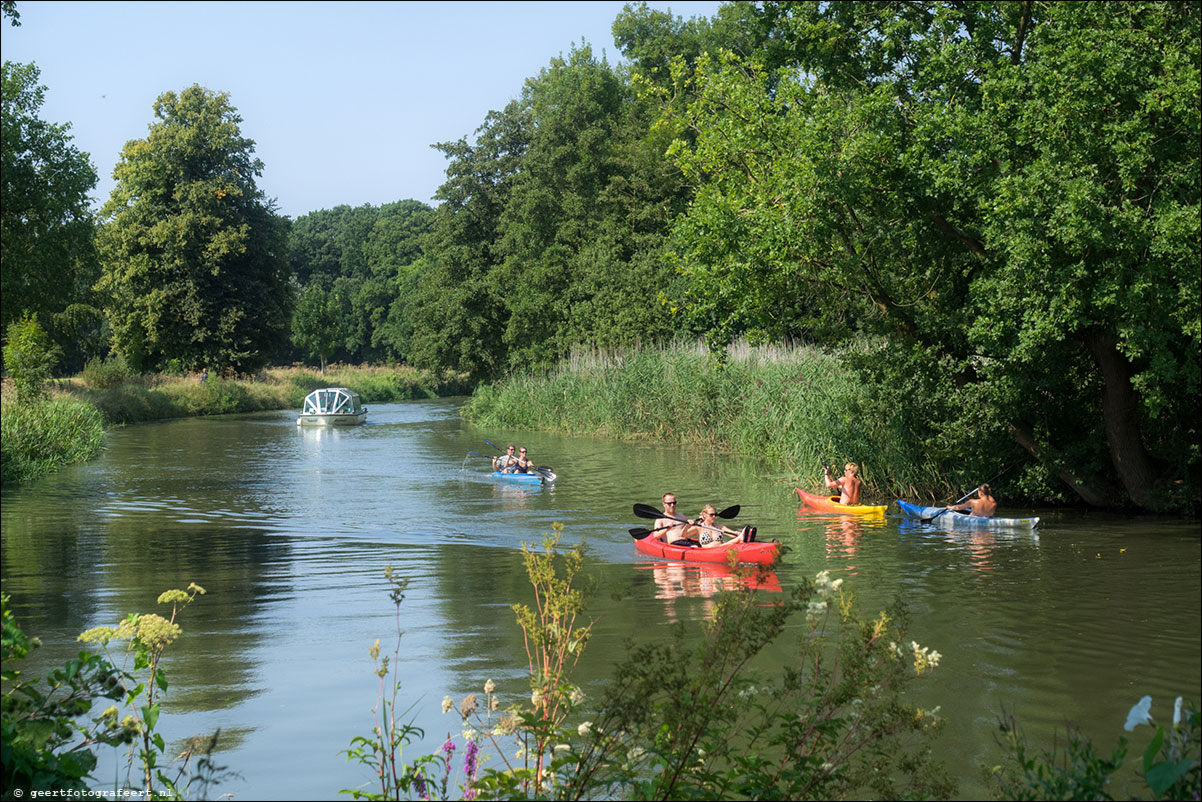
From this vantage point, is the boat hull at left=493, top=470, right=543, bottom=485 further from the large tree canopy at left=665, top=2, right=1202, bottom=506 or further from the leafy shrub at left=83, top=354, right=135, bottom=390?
the leafy shrub at left=83, top=354, right=135, bottom=390

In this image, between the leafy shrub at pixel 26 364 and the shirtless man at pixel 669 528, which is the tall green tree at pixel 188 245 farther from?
the shirtless man at pixel 669 528

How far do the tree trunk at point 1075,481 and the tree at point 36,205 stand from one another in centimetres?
3304

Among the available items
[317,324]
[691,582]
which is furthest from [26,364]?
[317,324]

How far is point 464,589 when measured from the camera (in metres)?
12.4

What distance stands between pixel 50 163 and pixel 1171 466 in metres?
37.5

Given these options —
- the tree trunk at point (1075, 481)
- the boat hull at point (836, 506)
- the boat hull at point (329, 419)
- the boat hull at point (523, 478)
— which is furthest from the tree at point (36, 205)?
the tree trunk at point (1075, 481)

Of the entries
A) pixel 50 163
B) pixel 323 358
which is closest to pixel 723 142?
pixel 50 163

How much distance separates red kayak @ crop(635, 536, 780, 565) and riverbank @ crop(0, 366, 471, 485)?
15.7 metres

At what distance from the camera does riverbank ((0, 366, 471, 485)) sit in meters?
26.8

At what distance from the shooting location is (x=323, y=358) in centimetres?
8456

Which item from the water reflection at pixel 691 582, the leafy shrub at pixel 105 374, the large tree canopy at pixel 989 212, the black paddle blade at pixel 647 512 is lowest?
the water reflection at pixel 691 582

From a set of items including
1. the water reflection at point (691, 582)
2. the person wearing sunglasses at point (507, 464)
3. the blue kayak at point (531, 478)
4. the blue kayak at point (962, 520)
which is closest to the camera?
the water reflection at point (691, 582)

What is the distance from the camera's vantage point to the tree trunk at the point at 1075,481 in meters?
16.9

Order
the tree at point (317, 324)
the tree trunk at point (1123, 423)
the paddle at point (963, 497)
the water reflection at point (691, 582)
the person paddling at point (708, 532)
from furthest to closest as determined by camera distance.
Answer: the tree at point (317, 324) → the paddle at point (963, 497) → the tree trunk at point (1123, 423) → the person paddling at point (708, 532) → the water reflection at point (691, 582)
